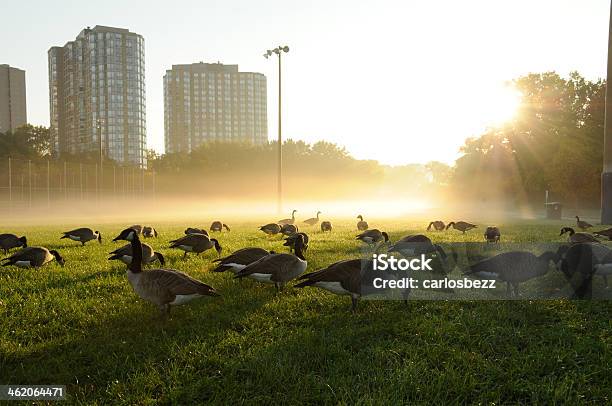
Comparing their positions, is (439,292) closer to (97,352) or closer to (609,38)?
(97,352)

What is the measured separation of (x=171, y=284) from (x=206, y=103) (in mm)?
141761

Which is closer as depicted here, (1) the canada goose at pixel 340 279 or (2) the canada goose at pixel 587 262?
(1) the canada goose at pixel 340 279

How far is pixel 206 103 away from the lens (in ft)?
461

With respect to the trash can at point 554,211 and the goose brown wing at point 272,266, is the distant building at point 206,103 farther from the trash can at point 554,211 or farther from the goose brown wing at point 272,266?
the goose brown wing at point 272,266

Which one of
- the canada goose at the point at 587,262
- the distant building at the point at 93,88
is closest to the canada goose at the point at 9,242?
the canada goose at the point at 587,262

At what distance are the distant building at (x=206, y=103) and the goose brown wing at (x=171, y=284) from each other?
5395 inches

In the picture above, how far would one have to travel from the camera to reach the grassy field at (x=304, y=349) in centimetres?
436

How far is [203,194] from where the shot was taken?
288ft

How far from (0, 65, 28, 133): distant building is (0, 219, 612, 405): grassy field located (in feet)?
407

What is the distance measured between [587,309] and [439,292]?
2386 millimetres

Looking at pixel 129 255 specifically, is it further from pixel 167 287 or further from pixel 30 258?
pixel 167 287

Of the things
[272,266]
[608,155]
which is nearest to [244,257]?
[272,266]

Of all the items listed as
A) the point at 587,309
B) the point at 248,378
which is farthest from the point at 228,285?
the point at 587,309

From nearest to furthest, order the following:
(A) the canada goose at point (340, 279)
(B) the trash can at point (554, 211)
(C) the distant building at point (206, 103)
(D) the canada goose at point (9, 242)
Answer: (A) the canada goose at point (340, 279), (D) the canada goose at point (9, 242), (B) the trash can at point (554, 211), (C) the distant building at point (206, 103)
